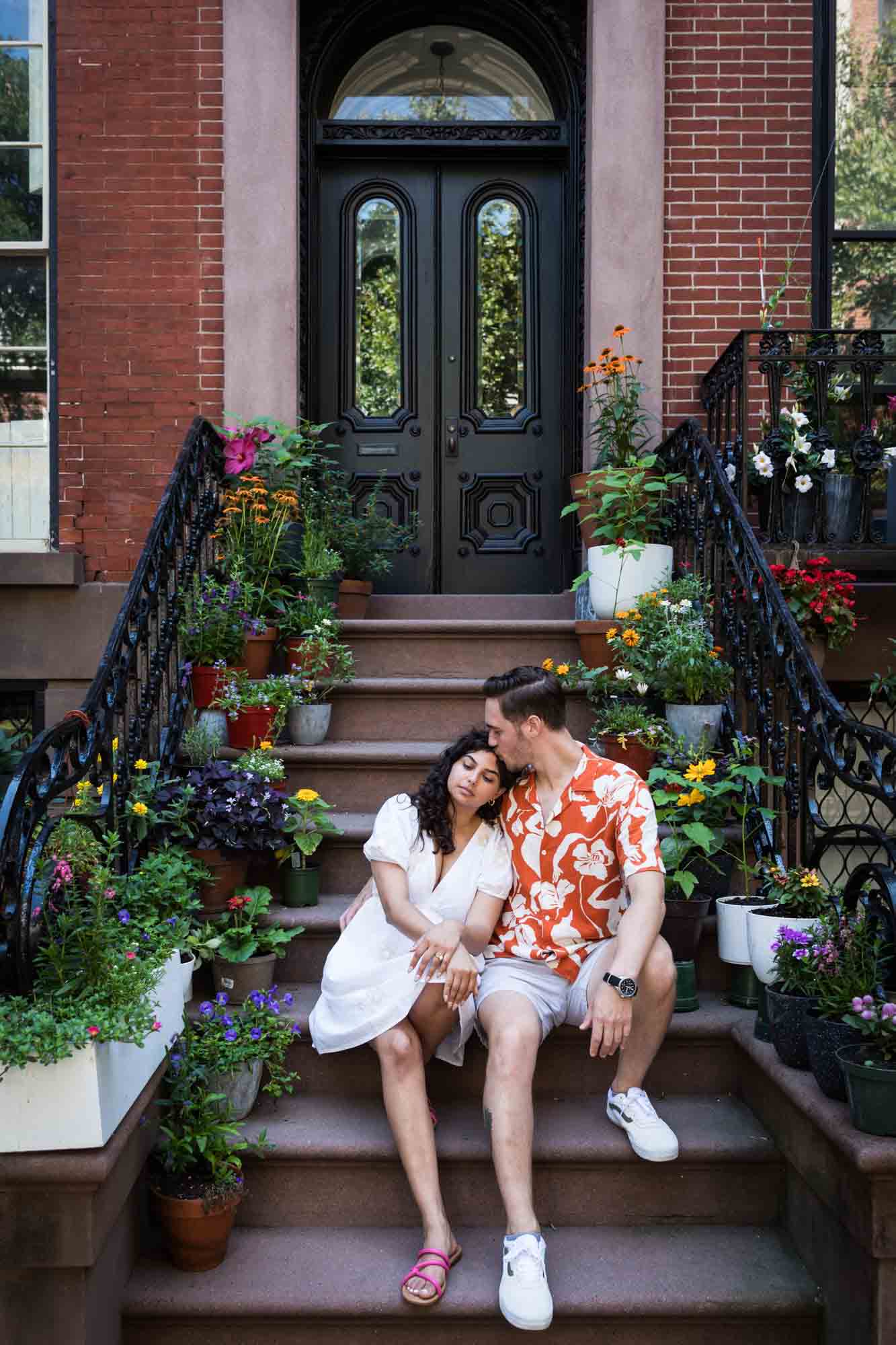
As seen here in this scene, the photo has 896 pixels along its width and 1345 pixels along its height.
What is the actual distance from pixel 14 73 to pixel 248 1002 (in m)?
5.13

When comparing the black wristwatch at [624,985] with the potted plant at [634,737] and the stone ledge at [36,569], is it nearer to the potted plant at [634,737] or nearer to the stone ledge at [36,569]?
the potted plant at [634,737]

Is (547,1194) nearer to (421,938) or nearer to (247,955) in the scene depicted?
(421,938)

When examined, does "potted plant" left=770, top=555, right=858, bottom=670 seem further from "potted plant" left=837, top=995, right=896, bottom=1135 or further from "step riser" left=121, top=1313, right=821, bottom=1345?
"step riser" left=121, top=1313, right=821, bottom=1345

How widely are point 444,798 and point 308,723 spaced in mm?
1555

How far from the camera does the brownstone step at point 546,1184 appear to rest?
116 inches

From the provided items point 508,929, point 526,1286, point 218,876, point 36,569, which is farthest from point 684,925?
point 36,569

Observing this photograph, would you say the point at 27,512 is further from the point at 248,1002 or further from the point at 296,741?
the point at 248,1002

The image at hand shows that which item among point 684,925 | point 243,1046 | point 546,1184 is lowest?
point 546,1184

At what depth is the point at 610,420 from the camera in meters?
5.54

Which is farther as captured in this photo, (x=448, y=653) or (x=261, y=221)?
(x=261, y=221)

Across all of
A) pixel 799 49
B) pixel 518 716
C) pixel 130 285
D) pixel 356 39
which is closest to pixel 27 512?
pixel 130 285

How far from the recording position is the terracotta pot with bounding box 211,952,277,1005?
341cm

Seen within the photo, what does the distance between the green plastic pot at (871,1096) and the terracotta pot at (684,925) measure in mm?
1005

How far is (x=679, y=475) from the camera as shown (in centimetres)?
502
